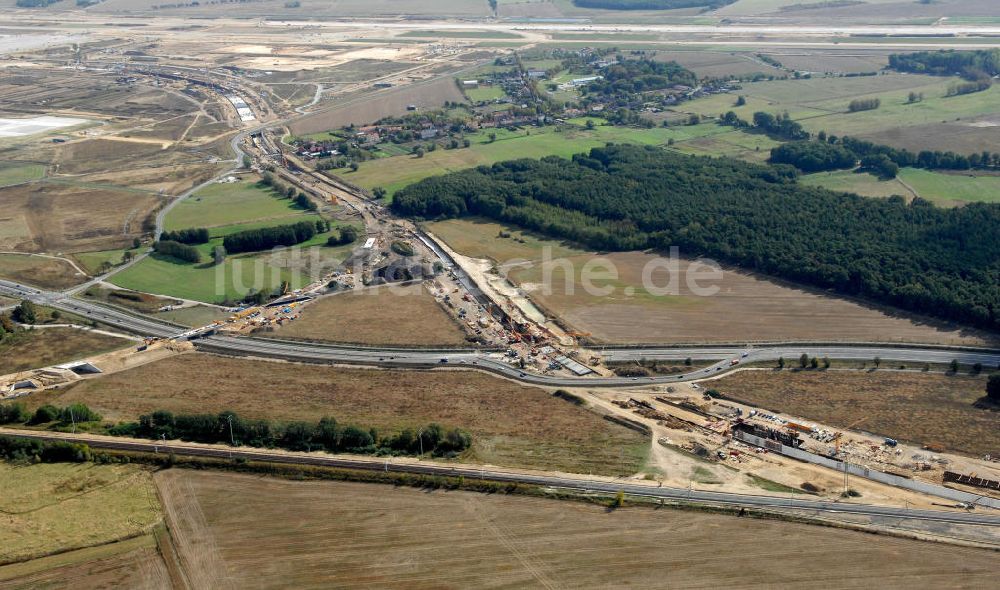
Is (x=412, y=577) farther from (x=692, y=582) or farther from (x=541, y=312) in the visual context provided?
(x=541, y=312)

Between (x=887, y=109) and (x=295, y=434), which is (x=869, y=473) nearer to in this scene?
(x=295, y=434)

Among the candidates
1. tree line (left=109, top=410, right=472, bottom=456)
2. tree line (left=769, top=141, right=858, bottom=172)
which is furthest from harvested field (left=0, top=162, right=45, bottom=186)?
tree line (left=769, top=141, right=858, bottom=172)

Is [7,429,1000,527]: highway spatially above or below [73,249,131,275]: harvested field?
below

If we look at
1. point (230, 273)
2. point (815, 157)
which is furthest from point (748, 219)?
point (230, 273)

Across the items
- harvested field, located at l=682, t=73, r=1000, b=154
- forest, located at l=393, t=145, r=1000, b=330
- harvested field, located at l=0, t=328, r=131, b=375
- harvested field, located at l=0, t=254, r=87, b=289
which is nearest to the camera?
harvested field, located at l=0, t=328, r=131, b=375

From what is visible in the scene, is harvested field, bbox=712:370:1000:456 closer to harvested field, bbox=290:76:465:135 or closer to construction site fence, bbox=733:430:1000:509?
construction site fence, bbox=733:430:1000:509
